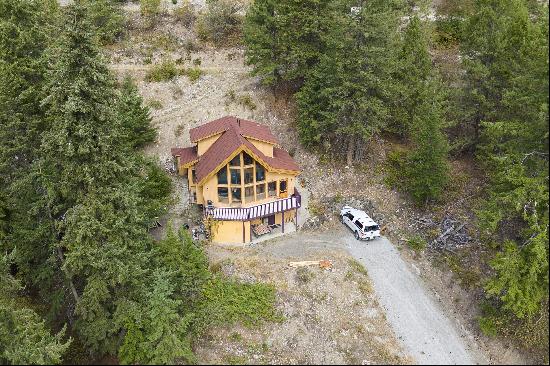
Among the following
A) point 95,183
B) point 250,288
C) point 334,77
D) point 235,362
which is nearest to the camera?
point 235,362

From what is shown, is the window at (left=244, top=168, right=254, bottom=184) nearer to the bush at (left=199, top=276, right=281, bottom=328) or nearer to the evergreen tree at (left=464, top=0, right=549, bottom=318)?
the bush at (left=199, top=276, right=281, bottom=328)

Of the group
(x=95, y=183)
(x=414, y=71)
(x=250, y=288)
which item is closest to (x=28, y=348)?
(x=95, y=183)

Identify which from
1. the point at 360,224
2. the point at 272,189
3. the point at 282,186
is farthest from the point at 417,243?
the point at 272,189

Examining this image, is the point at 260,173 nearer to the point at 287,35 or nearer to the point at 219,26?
the point at 287,35

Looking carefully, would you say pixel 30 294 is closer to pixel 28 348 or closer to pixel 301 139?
pixel 28 348

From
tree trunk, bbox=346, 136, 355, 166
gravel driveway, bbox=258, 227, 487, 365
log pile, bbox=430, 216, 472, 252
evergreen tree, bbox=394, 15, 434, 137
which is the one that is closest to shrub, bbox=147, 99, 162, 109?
tree trunk, bbox=346, 136, 355, 166
